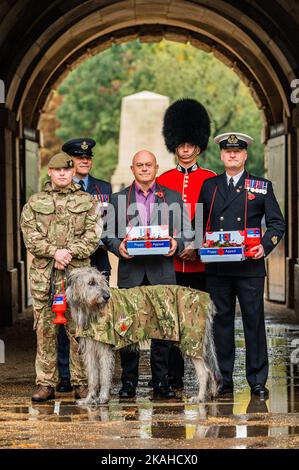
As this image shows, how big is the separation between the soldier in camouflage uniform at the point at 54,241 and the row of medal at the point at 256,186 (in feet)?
3.95

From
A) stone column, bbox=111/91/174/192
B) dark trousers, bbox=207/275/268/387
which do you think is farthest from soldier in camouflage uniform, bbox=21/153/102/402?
stone column, bbox=111/91/174/192

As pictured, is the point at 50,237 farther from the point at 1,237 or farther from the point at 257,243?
the point at 1,237

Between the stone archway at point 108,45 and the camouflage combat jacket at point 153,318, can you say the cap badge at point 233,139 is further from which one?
the stone archway at point 108,45

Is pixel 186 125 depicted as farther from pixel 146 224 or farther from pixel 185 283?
pixel 185 283

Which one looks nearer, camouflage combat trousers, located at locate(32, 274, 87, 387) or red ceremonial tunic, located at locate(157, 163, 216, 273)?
camouflage combat trousers, located at locate(32, 274, 87, 387)

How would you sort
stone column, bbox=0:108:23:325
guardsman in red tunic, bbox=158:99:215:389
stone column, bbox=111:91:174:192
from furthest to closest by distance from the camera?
stone column, bbox=111:91:174:192 < stone column, bbox=0:108:23:325 < guardsman in red tunic, bbox=158:99:215:389

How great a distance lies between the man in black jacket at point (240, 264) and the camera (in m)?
9.51

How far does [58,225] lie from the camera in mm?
9289

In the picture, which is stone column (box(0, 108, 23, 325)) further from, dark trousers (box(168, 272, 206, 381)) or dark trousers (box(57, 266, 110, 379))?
dark trousers (box(168, 272, 206, 381))

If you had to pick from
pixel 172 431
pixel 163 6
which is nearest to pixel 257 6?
pixel 163 6

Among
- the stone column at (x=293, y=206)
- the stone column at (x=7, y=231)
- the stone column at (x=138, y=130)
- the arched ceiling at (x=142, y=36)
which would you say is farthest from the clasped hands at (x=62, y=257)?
the stone column at (x=138, y=130)

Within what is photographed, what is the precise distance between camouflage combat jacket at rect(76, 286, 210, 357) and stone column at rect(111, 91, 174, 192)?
2443 centimetres

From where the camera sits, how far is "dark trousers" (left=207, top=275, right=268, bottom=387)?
9.53m

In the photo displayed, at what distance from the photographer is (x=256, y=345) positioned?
9547mm
